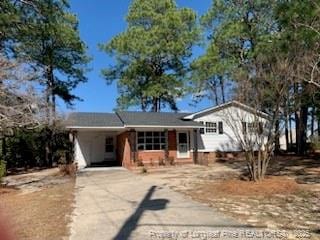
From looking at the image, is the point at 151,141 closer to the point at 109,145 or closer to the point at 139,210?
the point at 109,145

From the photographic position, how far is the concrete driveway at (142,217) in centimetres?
702

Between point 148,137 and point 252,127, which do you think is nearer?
point 252,127

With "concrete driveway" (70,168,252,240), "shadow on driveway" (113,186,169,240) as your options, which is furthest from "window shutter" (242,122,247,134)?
"shadow on driveway" (113,186,169,240)

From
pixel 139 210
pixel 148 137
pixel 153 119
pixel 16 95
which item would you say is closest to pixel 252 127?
pixel 139 210

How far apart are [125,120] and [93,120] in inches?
93.9

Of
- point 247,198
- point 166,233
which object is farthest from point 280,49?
point 166,233

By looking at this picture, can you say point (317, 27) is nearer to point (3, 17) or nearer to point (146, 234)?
point (146, 234)

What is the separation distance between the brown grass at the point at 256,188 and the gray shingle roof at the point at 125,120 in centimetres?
1263

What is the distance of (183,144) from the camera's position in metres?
27.2

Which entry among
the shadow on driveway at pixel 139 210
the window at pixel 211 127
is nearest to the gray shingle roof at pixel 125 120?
the window at pixel 211 127

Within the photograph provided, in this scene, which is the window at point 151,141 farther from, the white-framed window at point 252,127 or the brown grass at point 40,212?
the white-framed window at point 252,127

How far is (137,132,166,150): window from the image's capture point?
25797 mm

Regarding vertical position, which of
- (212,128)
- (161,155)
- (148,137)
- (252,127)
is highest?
(212,128)

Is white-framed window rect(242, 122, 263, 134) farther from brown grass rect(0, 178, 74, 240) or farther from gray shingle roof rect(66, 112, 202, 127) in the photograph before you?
gray shingle roof rect(66, 112, 202, 127)
